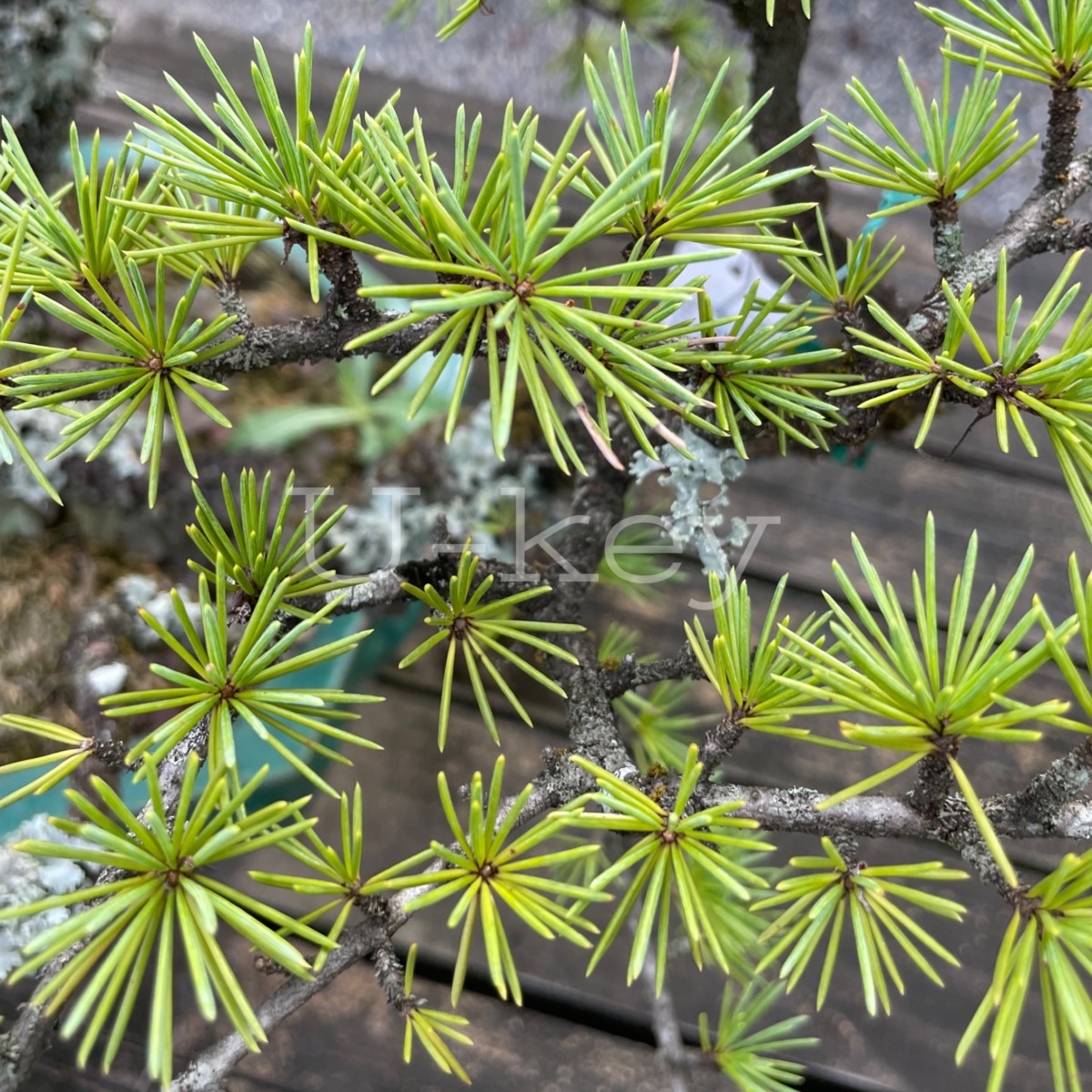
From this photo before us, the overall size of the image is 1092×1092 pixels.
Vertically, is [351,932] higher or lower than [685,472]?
lower

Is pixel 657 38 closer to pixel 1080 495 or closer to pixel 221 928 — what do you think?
pixel 1080 495

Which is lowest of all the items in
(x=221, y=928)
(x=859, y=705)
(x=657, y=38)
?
(x=221, y=928)

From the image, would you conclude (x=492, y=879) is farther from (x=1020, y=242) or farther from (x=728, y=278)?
(x=728, y=278)

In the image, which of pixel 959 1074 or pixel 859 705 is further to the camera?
pixel 959 1074

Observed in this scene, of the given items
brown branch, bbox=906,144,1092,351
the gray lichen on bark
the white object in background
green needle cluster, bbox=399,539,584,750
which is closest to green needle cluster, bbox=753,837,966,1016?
green needle cluster, bbox=399,539,584,750

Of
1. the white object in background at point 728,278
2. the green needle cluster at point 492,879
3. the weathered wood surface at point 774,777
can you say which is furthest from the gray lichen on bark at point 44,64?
the green needle cluster at point 492,879

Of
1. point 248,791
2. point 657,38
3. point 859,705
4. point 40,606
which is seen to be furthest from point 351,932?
point 657,38

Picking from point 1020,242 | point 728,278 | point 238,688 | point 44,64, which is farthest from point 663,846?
point 44,64

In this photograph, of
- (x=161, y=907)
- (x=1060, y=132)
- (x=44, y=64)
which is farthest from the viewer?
(x=44, y=64)

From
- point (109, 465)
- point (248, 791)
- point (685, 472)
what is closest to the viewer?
point (248, 791)
